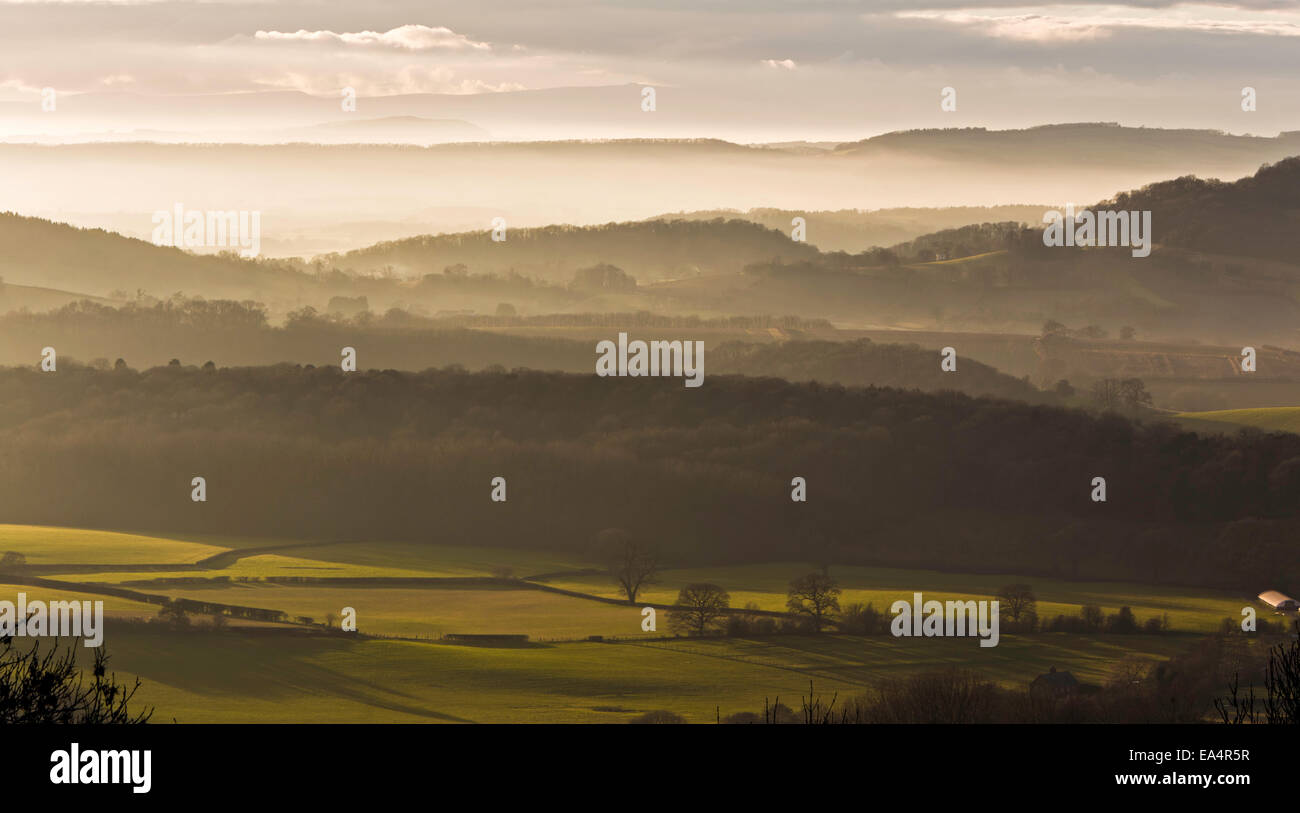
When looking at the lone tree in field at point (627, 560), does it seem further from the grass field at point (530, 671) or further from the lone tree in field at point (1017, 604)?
the lone tree in field at point (1017, 604)

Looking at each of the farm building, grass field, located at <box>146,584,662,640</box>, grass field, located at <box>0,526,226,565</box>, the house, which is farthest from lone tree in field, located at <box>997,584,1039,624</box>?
grass field, located at <box>0,526,226,565</box>

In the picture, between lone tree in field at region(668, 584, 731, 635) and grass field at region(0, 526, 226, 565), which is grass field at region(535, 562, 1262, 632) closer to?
lone tree in field at region(668, 584, 731, 635)

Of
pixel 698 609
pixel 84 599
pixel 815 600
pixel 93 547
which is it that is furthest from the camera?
pixel 93 547

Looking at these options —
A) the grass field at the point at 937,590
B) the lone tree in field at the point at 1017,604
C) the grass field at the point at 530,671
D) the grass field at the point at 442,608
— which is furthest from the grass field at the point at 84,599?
the lone tree in field at the point at 1017,604

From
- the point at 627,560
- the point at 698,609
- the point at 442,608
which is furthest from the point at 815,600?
the point at 442,608

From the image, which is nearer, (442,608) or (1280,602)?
(442,608)

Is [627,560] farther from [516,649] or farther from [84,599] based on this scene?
[84,599]
